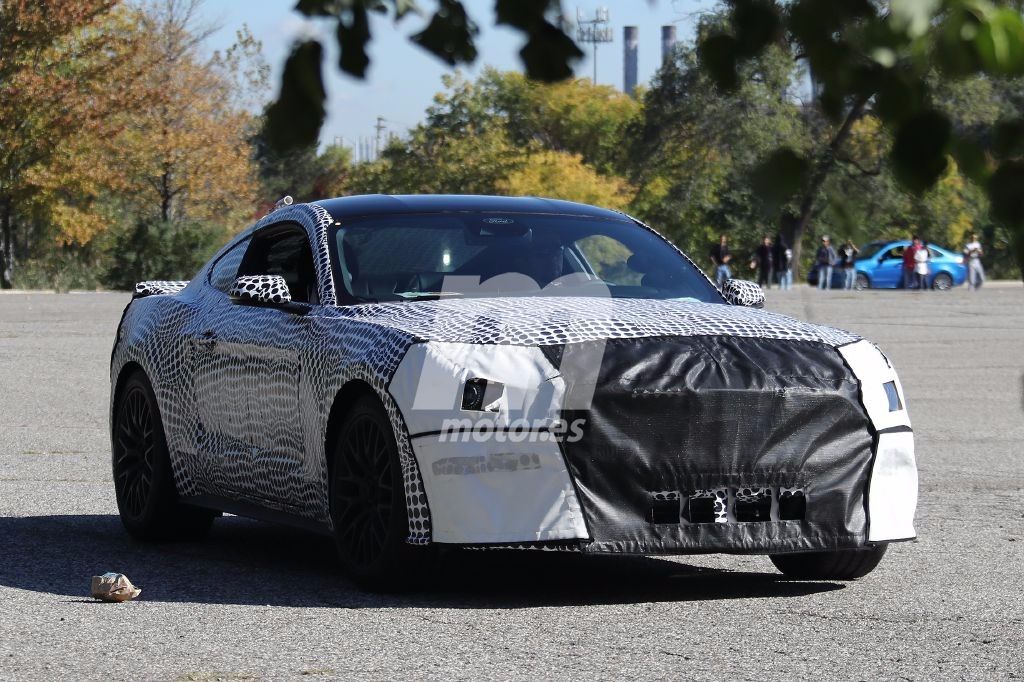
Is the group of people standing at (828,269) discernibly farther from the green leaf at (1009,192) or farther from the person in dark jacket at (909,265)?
the green leaf at (1009,192)

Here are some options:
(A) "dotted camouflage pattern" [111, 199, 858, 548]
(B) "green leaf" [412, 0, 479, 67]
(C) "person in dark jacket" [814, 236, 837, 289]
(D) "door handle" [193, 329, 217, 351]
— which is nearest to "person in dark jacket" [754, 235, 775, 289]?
(C) "person in dark jacket" [814, 236, 837, 289]

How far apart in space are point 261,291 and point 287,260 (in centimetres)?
76

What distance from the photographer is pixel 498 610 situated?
21.5ft

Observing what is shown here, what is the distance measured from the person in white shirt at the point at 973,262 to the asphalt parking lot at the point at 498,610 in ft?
143

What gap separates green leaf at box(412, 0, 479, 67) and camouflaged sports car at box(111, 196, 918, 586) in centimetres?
390

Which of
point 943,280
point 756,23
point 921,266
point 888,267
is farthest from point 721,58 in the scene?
point 943,280

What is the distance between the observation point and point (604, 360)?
6500mm

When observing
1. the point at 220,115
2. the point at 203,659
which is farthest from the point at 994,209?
the point at 220,115

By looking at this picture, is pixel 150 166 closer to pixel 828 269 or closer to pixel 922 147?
pixel 828 269

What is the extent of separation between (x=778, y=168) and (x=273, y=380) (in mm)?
5448

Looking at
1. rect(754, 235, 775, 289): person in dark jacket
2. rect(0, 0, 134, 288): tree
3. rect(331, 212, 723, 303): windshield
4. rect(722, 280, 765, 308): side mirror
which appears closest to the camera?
rect(331, 212, 723, 303): windshield

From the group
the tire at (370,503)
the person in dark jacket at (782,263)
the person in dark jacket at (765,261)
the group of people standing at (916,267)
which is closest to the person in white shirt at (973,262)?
the group of people standing at (916,267)

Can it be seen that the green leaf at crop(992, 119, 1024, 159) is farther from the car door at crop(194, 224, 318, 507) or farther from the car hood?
the car door at crop(194, 224, 318, 507)

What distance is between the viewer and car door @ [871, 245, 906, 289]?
54.8m
